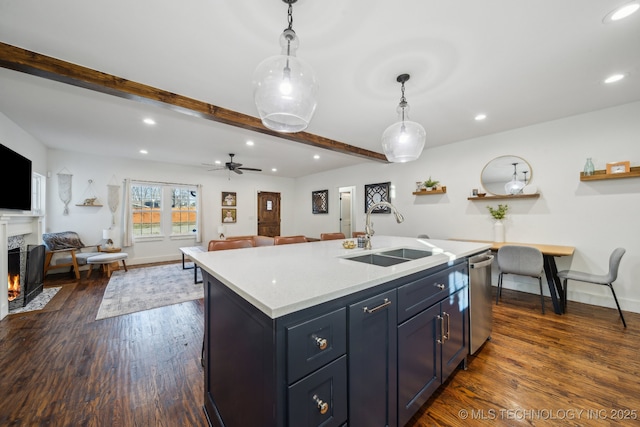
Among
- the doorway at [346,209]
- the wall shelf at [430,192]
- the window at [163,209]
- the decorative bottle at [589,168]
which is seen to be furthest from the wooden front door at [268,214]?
the decorative bottle at [589,168]

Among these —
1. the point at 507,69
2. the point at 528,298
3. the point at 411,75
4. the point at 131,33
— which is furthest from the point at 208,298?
the point at 528,298

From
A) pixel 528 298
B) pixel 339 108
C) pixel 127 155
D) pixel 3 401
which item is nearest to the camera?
pixel 3 401

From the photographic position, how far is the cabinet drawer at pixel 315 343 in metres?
0.83

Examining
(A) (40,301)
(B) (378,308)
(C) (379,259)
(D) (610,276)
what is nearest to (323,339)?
(B) (378,308)

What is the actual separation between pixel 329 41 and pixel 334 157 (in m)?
3.72

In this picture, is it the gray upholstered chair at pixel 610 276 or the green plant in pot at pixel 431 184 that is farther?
the green plant in pot at pixel 431 184

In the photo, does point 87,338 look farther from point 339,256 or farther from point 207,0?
point 207,0

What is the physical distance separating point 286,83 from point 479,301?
7.43 feet

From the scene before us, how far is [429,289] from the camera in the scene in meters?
1.48

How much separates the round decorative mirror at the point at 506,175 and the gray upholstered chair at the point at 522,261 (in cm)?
114

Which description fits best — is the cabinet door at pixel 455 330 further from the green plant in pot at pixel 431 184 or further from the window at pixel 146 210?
the window at pixel 146 210

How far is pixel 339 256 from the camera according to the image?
178 cm

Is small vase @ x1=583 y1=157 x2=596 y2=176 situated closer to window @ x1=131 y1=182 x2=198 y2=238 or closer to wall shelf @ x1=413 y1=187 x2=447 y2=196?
wall shelf @ x1=413 y1=187 x2=447 y2=196

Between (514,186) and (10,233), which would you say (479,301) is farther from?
(10,233)
